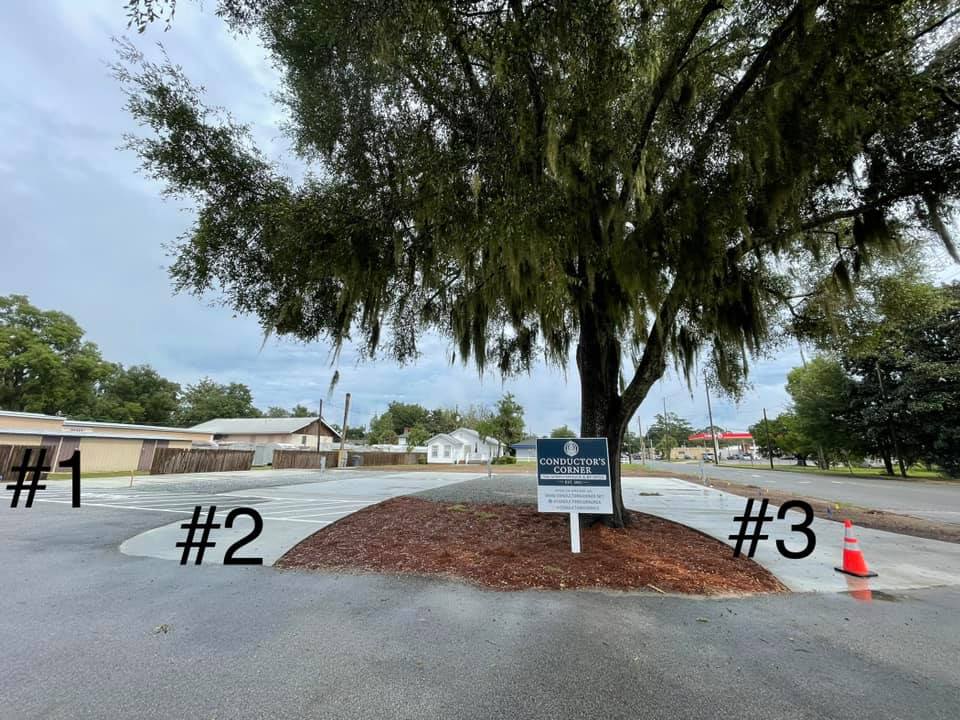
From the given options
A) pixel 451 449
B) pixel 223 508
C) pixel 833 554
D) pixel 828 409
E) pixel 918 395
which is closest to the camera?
pixel 833 554

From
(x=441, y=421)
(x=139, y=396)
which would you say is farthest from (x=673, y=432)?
(x=139, y=396)

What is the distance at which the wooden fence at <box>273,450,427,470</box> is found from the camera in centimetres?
2723

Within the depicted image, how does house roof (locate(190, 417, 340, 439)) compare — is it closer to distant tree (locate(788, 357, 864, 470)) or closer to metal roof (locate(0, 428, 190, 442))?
metal roof (locate(0, 428, 190, 442))

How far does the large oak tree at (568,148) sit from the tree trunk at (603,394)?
827mm

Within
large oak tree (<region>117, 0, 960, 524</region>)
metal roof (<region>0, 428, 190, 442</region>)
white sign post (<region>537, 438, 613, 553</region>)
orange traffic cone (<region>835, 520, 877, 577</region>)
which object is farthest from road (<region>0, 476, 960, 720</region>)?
metal roof (<region>0, 428, 190, 442</region>)

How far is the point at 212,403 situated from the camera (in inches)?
2093

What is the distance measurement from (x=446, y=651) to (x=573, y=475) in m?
2.68

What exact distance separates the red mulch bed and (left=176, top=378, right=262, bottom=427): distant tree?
54131 millimetres

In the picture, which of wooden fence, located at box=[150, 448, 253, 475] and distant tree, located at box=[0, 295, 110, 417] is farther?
distant tree, located at box=[0, 295, 110, 417]

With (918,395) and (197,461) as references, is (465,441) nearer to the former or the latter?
(197,461)

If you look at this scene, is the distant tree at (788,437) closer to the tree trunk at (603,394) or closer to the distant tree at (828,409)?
the distant tree at (828,409)

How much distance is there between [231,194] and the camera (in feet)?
16.0

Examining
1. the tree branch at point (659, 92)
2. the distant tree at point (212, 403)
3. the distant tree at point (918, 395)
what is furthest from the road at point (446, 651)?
the distant tree at point (212, 403)

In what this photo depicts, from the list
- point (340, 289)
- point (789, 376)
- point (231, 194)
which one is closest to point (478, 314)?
point (340, 289)
